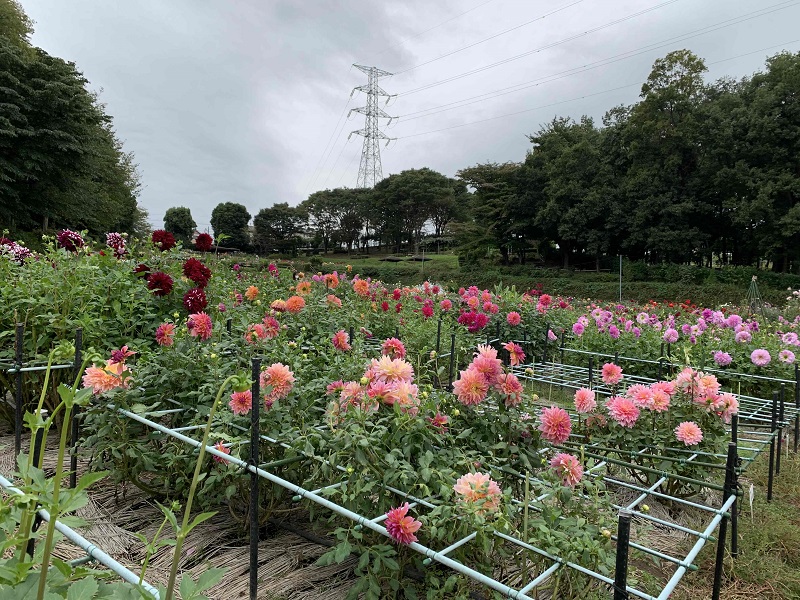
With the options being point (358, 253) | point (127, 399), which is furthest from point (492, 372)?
point (358, 253)

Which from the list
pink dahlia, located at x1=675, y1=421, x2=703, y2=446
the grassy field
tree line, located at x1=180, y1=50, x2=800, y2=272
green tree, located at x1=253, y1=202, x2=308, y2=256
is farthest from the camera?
green tree, located at x1=253, y1=202, x2=308, y2=256

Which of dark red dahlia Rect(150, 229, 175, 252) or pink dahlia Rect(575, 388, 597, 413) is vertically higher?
dark red dahlia Rect(150, 229, 175, 252)

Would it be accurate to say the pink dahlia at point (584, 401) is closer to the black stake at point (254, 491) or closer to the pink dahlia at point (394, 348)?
the pink dahlia at point (394, 348)

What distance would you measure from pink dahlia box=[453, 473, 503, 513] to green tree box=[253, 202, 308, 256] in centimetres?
4471

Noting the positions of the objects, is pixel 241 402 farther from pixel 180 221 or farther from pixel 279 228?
pixel 180 221

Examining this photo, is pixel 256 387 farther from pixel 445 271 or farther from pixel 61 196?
pixel 445 271

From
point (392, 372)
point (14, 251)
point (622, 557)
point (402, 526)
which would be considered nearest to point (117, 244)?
point (14, 251)

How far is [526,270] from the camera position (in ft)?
77.1

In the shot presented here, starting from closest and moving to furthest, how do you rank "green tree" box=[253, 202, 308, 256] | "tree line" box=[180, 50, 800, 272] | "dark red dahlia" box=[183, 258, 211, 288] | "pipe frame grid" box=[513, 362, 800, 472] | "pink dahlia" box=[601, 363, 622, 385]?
"pink dahlia" box=[601, 363, 622, 385] < "dark red dahlia" box=[183, 258, 211, 288] < "pipe frame grid" box=[513, 362, 800, 472] < "tree line" box=[180, 50, 800, 272] < "green tree" box=[253, 202, 308, 256]

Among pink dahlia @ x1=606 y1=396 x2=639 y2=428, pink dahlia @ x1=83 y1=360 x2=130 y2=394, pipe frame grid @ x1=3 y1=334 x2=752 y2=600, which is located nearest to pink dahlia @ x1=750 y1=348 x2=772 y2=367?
pink dahlia @ x1=606 y1=396 x2=639 y2=428

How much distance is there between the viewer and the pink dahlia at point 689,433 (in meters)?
1.89

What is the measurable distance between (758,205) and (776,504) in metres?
18.8

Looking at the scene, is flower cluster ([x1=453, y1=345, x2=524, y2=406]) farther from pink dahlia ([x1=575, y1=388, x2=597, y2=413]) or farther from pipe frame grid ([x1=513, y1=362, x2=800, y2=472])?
pipe frame grid ([x1=513, y1=362, x2=800, y2=472])

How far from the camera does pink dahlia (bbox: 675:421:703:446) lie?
74.5 inches
